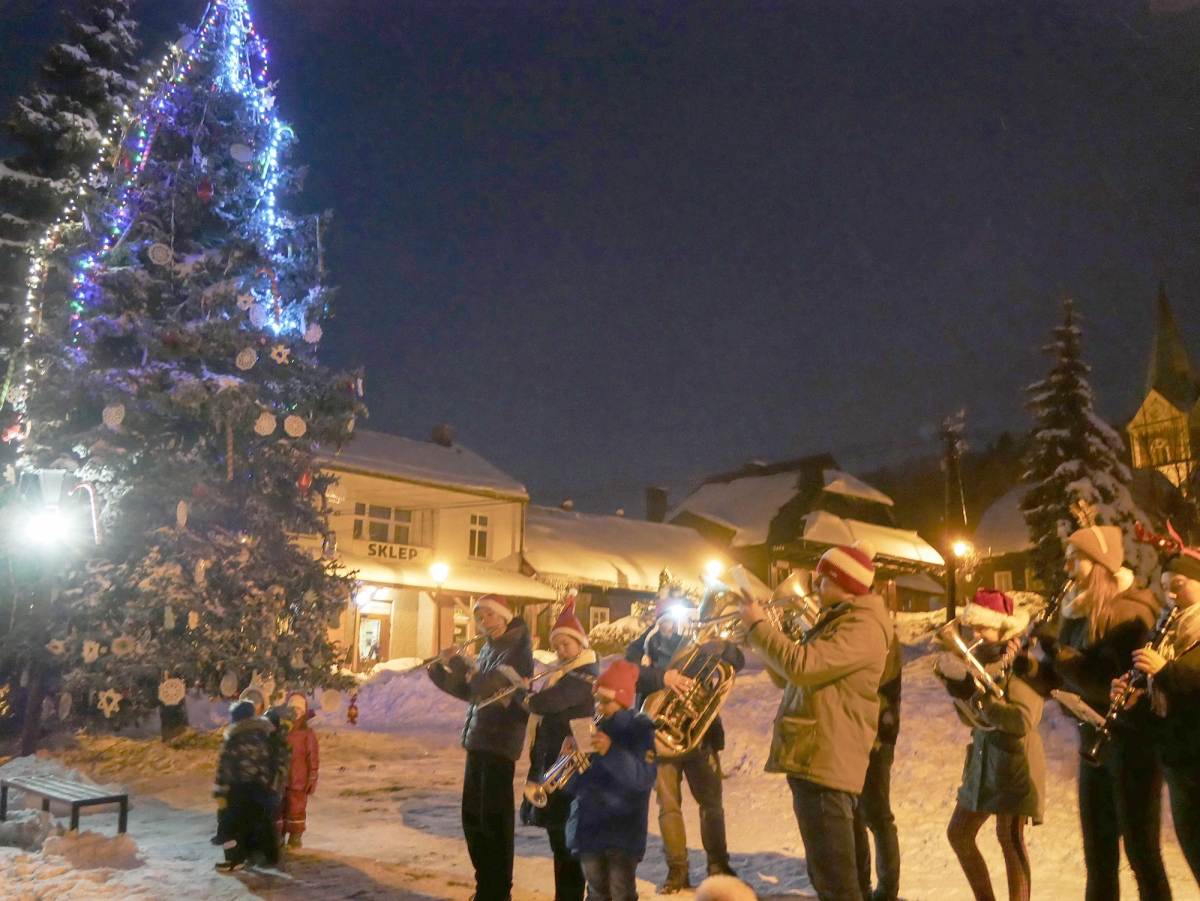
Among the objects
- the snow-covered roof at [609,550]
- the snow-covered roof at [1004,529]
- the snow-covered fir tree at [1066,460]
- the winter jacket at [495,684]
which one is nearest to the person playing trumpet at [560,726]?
the winter jacket at [495,684]

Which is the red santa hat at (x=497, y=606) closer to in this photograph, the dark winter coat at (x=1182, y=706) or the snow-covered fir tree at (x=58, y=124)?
the dark winter coat at (x=1182, y=706)

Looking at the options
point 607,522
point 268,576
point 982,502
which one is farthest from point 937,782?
point 982,502

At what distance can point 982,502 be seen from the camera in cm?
5650

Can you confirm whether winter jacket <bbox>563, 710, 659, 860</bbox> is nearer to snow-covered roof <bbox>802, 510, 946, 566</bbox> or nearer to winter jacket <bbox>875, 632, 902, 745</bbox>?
winter jacket <bbox>875, 632, 902, 745</bbox>

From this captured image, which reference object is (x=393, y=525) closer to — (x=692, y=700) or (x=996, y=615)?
(x=692, y=700)

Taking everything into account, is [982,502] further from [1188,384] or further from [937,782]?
[937,782]

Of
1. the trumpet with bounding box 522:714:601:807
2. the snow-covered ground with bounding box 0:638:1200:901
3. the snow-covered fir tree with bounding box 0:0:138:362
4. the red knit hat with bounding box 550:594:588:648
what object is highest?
the snow-covered fir tree with bounding box 0:0:138:362

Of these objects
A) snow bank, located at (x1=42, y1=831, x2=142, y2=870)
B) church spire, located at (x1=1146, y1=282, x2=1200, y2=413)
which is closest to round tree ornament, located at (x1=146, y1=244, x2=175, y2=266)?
snow bank, located at (x1=42, y1=831, x2=142, y2=870)

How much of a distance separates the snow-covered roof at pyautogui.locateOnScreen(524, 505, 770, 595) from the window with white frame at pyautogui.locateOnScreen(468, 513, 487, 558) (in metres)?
1.57

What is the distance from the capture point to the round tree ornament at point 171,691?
14.1 metres

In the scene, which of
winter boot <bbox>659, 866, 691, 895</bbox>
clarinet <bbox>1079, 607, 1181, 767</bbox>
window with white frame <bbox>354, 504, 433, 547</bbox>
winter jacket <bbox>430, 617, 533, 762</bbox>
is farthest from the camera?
window with white frame <bbox>354, 504, 433, 547</bbox>

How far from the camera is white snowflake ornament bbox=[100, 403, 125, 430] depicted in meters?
14.6

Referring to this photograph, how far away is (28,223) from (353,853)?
17.0 metres

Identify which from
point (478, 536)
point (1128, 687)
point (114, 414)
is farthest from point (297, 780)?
point (478, 536)
